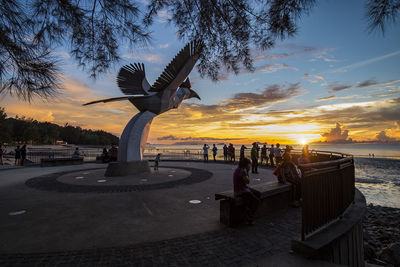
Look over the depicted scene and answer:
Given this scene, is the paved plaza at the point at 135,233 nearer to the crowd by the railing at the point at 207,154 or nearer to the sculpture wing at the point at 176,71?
the crowd by the railing at the point at 207,154

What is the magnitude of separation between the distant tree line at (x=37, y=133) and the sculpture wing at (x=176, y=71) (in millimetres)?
11355

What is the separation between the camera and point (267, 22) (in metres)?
4.38

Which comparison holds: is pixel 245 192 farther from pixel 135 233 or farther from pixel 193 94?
pixel 193 94

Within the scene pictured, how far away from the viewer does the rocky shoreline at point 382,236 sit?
5.16 metres

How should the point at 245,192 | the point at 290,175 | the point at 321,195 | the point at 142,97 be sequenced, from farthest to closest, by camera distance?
the point at 142,97
the point at 290,175
the point at 245,192
the point at 321,195

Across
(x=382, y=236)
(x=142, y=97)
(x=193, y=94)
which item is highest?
(x=193, y=94)

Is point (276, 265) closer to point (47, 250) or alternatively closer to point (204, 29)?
point (47, 250)

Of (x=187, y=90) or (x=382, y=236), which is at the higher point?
(x=187, y=90)

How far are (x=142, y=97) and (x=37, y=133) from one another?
69.4m

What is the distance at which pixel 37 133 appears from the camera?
6034 centimetres

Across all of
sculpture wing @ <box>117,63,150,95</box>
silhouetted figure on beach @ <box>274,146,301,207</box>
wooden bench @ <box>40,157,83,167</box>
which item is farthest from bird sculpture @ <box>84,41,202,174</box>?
wooden bench @ <box>40,157,83,167</box>

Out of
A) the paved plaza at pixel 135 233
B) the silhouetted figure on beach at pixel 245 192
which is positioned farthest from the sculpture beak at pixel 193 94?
the silhouetted figure on beach at pixel 245 192

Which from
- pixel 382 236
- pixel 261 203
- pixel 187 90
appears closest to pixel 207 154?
pixel 187 90

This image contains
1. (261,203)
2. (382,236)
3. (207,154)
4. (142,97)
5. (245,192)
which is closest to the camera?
(245,192)
